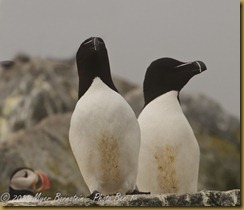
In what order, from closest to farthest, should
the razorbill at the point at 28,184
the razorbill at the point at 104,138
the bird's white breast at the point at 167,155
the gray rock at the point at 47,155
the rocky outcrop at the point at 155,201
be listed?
A: the rocky outcrop at the point at 155,201 < the razorbill at the point at 104,138 < the bird's white breast at the point at 167,155 < the razorbill at the point at 28,184 < the gray rock at the point at 47,155

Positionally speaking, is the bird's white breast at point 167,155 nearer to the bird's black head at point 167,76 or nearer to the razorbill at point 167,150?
the razorbill at point 167,150

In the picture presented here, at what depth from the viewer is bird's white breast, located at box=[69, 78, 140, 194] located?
3.03m

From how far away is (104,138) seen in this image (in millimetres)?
3027

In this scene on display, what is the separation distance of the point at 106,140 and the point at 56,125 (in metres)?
2.87

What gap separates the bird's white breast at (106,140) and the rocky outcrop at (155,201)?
0.12 meters

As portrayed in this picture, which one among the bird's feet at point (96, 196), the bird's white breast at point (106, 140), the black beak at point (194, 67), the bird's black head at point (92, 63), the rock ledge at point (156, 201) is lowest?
the rock ledge at point (156, 201)

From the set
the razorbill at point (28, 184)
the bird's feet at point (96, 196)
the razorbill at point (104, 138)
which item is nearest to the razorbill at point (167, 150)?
the razorbill at point (104, 138)

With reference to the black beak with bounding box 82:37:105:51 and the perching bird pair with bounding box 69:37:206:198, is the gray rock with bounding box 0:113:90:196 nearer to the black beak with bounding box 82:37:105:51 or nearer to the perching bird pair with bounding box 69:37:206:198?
the perching bird pair with bounding box 69:37:206:198

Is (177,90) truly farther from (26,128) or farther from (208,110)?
(26,128)

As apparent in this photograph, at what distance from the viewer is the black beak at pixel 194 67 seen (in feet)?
11.1

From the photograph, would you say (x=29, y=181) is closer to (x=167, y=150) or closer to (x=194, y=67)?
(x=167, y=150)

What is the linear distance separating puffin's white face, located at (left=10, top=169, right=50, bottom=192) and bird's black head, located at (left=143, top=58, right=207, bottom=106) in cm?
95

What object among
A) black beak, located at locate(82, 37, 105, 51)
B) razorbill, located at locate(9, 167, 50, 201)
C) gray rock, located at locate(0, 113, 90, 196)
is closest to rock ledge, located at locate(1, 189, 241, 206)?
black beak, located at locate(82, 37, 105, 51)

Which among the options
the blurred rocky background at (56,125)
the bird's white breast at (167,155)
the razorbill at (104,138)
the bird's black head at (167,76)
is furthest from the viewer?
the blurred rocky background at (56,125)
